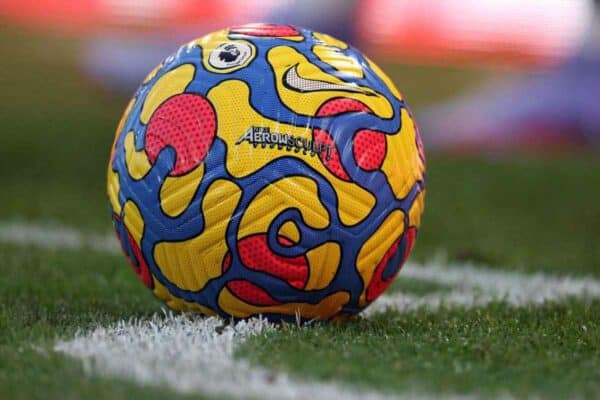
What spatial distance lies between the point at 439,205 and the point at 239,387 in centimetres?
523

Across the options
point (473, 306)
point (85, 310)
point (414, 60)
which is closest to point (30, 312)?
point (85, 310)

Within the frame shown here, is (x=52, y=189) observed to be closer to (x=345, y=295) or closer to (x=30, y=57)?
(x=30, y=57)

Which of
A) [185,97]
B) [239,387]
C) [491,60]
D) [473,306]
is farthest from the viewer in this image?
[491,60]

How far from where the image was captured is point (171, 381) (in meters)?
2.96

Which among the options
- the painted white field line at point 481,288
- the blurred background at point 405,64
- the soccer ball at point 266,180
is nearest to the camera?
the soccer ball at point 266,180

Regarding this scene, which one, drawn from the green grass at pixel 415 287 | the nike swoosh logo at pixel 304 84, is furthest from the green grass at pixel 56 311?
the green grass at pixel 415 287

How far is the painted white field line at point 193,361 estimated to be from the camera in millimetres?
2893

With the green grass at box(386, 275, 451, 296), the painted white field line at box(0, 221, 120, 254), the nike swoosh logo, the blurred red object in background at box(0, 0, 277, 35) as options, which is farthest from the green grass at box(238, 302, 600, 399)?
the blurred red object in background at box(0, 0, 277, 35)

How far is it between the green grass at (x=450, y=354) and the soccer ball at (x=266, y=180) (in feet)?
0.74

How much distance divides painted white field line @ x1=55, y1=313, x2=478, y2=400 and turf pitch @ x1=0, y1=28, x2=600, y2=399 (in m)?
0.07

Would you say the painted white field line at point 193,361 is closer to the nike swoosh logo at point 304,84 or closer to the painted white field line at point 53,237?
the nike swoosh logo at point 304,84

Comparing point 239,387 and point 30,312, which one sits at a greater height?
point 239,387

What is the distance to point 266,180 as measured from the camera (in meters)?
3.58

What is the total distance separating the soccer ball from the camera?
3.60m
